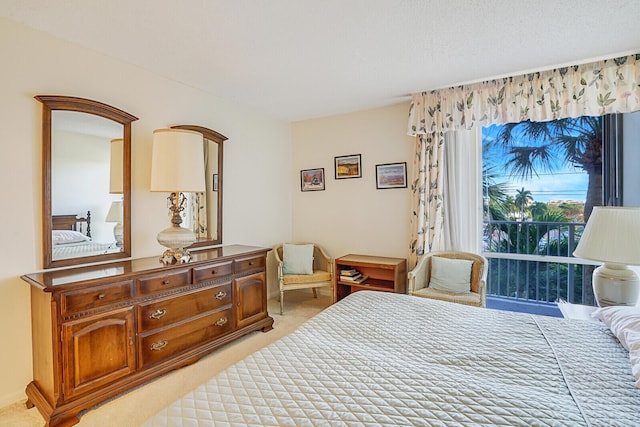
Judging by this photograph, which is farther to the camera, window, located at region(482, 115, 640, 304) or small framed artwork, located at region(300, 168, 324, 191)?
small framed artwork, located at region(300, 168, 324, 191)

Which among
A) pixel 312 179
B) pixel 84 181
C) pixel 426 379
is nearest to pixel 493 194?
pixel 312 179

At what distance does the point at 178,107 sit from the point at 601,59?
145 inches

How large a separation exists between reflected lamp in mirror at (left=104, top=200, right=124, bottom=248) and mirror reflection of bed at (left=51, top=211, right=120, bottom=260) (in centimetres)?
12

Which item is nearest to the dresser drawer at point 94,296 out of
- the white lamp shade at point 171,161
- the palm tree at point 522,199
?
the white lamp shade at point 171,161

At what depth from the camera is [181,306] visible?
8.21ft

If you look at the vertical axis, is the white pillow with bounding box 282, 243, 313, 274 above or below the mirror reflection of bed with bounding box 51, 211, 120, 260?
below

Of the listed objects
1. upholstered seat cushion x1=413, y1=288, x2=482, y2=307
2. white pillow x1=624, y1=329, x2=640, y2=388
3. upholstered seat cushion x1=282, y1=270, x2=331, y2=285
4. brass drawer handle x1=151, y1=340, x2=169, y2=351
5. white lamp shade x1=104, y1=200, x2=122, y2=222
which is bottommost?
brass drawer handle x1=151, y1=340, x2=169, y2=351

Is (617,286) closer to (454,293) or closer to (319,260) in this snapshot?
(454,293)

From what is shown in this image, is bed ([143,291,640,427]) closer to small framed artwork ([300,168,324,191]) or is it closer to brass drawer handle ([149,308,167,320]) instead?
brass drawer handle ([149,308,167,320])

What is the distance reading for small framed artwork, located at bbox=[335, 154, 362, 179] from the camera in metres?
4.12

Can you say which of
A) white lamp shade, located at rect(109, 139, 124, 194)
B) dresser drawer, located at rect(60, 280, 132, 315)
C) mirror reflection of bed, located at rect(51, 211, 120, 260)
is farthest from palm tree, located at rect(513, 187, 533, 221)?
mirror reflection of bed, located at rect(51, 211, 120, 260)

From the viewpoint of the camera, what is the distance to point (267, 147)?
166 inches

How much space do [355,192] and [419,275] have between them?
135 centimetres

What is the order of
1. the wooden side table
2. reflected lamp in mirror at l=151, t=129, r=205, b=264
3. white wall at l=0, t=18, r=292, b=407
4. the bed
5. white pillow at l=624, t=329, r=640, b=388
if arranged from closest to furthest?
the bed → white pillow at l=624, t=329, r=640, b=388 → white wall at l=0, t=18, r=292, b=407 → reflected lamp in mirror at l=151, t=129, r=205, b=264 → the wooden side table
